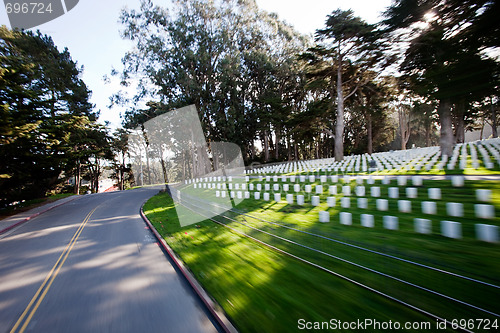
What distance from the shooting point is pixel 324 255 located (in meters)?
5.86

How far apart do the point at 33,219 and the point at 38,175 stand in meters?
6.51

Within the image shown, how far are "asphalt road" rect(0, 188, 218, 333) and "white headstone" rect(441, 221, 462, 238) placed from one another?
6.17 meters

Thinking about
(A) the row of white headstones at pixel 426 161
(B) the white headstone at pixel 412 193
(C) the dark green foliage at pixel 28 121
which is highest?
(C) the dark green foliage at pixel 28 121

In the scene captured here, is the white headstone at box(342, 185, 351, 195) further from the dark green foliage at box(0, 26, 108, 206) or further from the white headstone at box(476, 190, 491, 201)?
the dark green foliage at box(0, 26, 108, 206)

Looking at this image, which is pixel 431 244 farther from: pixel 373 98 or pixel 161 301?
pixel 373 98

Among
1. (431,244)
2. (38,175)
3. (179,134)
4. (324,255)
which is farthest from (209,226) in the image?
(179,134)

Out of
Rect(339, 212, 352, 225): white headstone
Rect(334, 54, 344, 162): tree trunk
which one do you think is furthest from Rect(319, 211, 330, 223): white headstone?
Rect(334, 54, 344, 162): tree trunk

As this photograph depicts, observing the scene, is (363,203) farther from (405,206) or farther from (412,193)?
(412,193)

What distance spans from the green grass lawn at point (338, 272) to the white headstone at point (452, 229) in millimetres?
223

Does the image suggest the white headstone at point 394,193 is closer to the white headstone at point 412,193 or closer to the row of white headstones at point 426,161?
the white headstone at point 412,193

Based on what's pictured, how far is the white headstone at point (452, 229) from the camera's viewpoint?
567cm

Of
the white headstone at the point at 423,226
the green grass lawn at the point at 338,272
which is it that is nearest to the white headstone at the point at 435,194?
the green grass lawn at the point at 338,272

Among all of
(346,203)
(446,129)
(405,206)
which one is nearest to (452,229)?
(405,206)

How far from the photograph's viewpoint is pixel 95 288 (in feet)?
18.7
